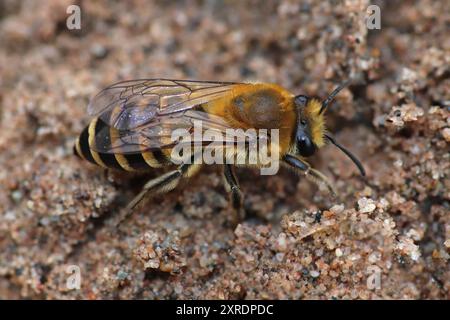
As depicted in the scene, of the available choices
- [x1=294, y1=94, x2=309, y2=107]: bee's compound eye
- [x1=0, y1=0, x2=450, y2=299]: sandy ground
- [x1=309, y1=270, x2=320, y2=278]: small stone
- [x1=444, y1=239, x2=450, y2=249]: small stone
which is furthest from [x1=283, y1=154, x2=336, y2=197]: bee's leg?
[x1=444, y1=239, x2=450, y2=249]: small stone

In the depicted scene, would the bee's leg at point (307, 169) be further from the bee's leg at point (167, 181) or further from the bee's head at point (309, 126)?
the bee's leg at point (167, 181)

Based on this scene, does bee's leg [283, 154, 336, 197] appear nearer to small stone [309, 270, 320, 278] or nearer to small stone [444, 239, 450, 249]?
small stone [309, 270, 320, 278]

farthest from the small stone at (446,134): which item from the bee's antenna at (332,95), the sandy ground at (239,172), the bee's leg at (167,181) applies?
the bee's leg at (167,181)

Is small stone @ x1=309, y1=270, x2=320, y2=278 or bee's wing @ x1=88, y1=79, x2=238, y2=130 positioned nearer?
small stone @ x1=309, y1=270, x2=320, y2=278

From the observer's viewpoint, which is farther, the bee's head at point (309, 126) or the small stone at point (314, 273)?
the bee's head at point (309, 126)

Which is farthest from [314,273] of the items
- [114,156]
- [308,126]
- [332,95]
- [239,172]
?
[114,156]

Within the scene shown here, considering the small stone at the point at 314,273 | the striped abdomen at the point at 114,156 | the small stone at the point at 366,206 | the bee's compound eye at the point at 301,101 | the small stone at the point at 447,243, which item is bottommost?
the small stone at the point at 314,273

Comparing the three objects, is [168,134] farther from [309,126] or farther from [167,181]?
[309,126]

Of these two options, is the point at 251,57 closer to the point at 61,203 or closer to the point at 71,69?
the point at 71,69
